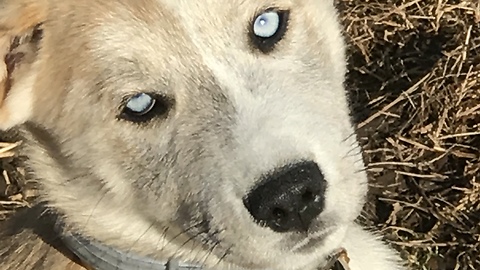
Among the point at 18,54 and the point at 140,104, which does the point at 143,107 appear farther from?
the point at 18,54

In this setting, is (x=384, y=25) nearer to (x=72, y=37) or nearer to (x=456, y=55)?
(x=456, y=55)

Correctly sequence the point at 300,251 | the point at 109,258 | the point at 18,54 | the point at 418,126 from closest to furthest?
the point at 300,251 → the point at 18,54 → the point at 109,258 → the point at 418,126

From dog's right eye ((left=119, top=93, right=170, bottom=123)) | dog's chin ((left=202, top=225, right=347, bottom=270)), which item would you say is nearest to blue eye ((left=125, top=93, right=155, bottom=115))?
dog's right eye ((left=119, top=93, right=170, bottom=123))

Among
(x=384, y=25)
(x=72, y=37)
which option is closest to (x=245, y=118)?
(x=72, y=37)

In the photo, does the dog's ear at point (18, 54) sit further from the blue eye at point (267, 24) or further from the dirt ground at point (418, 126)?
the dirt ground at point (418, 126)

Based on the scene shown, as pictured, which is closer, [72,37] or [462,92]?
[72,37]

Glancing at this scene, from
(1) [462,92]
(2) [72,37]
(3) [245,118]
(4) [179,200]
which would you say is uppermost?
(2) [72,37]

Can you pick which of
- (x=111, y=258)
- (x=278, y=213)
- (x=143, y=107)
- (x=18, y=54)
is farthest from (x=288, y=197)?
(x=18, y=54)
